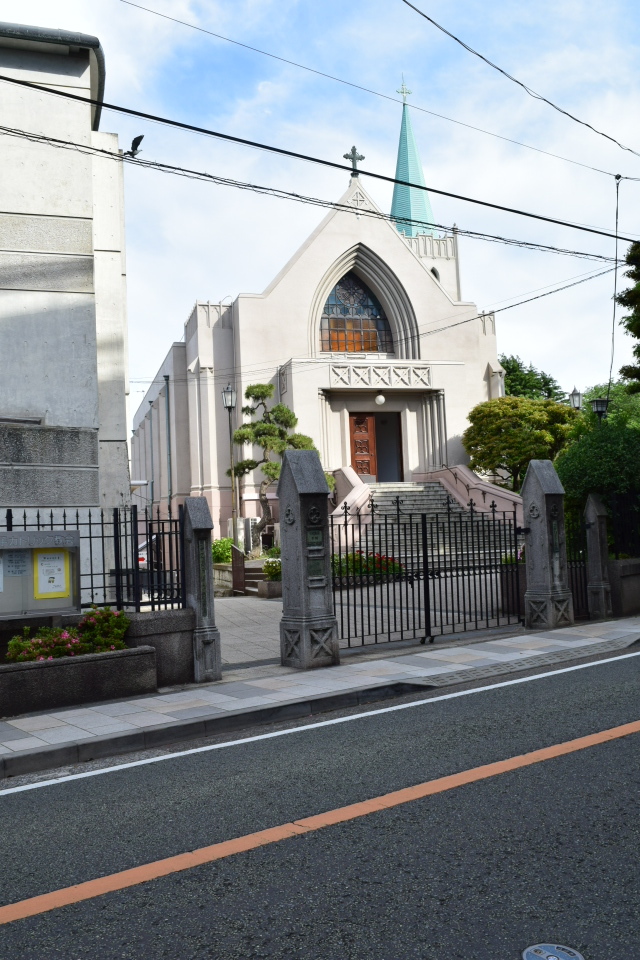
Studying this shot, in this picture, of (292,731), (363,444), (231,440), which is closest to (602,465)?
(292,731)

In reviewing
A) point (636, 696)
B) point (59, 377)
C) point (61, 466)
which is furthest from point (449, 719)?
A: point (59, 377)

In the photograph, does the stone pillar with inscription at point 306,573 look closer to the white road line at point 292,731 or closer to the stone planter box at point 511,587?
the white road line at point 292,731

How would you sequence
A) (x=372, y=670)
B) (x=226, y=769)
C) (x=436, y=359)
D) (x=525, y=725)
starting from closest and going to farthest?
(x=226, y=769) < (x=525, y=725) < (x=372, y=670) < (x=436, y=359)

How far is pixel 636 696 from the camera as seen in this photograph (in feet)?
27.1

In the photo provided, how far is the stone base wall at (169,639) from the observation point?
9.82 metres

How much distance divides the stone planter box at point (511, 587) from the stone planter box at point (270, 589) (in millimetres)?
7559

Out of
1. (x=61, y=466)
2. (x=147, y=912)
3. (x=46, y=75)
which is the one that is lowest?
(x=147, y=912)

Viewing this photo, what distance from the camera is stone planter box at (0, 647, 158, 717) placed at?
28.2 feet

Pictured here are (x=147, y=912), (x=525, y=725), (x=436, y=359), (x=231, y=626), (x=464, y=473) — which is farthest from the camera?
(x=436, y=359)

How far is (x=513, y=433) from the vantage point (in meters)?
35.6

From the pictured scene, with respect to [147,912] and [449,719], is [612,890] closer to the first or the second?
[147,912]

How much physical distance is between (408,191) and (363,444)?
2643 centimetres

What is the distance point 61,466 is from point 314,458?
3.25 meters

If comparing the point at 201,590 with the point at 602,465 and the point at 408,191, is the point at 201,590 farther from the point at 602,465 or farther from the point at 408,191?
the point at 408,191
